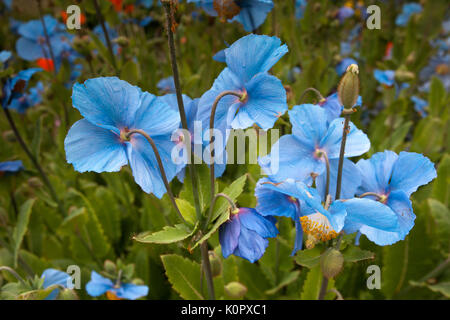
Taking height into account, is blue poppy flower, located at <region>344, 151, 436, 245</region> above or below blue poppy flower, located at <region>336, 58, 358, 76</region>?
below

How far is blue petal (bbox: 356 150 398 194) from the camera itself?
529 millimetres

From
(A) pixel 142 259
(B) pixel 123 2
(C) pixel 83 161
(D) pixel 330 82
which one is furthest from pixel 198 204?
(B) pixel 123 2

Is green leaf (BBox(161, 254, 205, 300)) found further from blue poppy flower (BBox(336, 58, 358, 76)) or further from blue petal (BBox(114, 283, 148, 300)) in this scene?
blue poppy flower (BBox(336, 58, 358, 76))

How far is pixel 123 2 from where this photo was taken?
1.37 metres

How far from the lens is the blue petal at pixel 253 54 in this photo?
0.45 m

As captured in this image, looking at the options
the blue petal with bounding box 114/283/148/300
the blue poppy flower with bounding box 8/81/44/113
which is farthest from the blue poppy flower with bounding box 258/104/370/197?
the blue poppy flower with bounding box 8/81/44/113

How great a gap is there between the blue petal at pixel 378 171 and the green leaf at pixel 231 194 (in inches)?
6.4

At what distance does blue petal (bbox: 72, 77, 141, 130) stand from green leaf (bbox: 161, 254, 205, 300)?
1.04ft

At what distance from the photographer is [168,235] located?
497 mm

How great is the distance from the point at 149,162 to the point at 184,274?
31cm

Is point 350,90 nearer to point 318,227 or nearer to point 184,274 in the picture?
point 318,227

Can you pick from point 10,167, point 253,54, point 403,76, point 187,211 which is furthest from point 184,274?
point 403,76

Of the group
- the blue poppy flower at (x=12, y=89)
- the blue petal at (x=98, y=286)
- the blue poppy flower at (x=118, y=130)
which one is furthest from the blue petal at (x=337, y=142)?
the blue poppy flower at (x=12, y=89)

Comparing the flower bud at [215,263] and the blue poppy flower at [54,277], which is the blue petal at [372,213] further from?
the blue poppy flower at [54,277]
